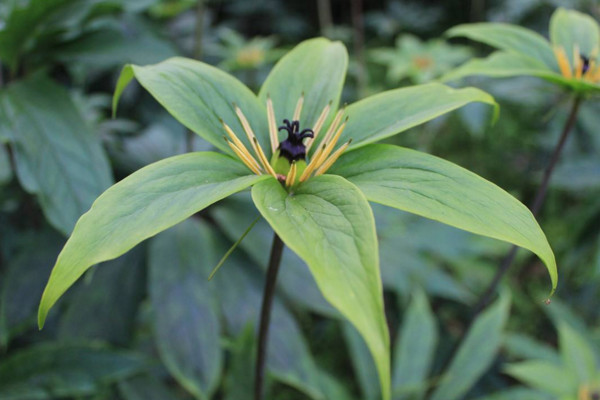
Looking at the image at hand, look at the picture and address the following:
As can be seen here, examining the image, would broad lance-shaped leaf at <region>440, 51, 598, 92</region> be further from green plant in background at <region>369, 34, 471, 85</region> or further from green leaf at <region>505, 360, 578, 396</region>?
green plant in background at <region>369, 34, 471, 85</region>

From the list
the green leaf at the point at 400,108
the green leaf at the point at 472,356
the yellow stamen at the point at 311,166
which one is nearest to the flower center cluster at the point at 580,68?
the green leaf at the point at 400,108

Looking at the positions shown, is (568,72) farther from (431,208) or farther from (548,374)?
(548,374)

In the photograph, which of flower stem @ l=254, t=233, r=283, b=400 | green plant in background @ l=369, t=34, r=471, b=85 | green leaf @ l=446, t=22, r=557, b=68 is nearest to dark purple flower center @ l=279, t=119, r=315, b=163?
flower stem @ l=254, t=233, r=283, b=400

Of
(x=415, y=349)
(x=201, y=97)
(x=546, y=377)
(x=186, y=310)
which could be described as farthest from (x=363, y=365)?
(x=201, y=97)

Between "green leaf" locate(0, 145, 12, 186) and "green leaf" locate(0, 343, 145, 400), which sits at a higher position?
"green leaf" locate(0, 145, 12, 186)

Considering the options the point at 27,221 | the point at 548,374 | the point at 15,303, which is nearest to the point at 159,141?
the point at 27,221

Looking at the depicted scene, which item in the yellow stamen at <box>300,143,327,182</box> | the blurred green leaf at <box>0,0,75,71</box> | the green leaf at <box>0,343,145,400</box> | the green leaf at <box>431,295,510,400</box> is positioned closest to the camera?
the yellow stamen at <box>300,143,327,182</box>
